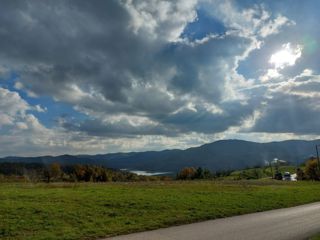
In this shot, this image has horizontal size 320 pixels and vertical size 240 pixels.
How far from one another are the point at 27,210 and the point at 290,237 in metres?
13.6

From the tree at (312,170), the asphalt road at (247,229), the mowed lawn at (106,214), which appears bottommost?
the asphalt road at (247,229)

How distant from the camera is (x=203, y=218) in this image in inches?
768

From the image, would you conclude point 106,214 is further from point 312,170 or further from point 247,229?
point 312,170

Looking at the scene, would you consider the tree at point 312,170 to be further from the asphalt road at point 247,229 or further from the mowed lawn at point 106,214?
the asphalt road at point 247,229

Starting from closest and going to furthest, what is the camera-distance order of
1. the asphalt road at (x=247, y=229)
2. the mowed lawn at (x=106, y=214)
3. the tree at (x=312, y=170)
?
the asphalt road at (x=247, y=229)
the mowed lawn at (x=106, y=214)
the tree at (x=312, y=170)

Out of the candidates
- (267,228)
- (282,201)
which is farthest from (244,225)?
(282,201)

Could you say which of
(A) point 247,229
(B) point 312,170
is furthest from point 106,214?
(B) point 312,170

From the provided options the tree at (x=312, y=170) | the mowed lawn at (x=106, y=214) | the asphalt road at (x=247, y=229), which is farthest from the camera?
the tree at (x=312, y=170)

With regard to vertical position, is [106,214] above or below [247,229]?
above

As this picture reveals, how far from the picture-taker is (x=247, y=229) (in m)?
16.2

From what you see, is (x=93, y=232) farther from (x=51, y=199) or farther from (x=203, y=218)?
(x=51, y=199)

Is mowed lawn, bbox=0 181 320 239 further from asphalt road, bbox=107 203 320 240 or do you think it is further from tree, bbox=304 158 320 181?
tree, bbox=304 158 320 181

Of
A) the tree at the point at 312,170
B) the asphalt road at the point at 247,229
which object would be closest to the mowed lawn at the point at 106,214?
the asphalt road at the point at 247,229

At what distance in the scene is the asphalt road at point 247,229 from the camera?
14.6 m
